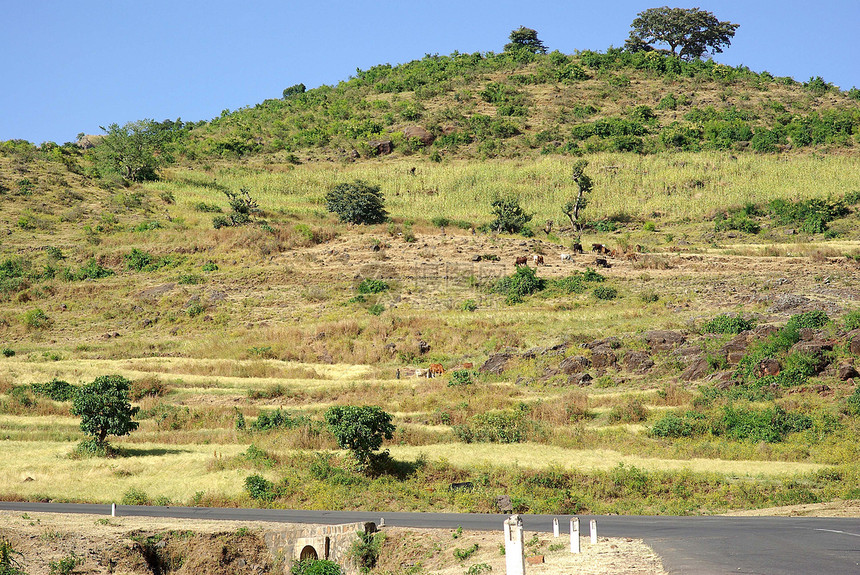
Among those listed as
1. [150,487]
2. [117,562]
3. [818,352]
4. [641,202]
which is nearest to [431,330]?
[818,352]

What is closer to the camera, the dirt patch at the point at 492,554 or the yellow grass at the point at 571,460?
the dirt patch at the point at 492,554

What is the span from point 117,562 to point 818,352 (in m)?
25.2

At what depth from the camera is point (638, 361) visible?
3612 cm

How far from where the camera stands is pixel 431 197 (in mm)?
75000

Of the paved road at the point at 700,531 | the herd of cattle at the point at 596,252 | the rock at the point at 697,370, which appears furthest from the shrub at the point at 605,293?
the paved road at the point at 700,531

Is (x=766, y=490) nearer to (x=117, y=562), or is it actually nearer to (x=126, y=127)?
(x=117, y=562)

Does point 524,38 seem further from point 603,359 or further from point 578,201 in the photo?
point 603,359

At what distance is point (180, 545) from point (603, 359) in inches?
858

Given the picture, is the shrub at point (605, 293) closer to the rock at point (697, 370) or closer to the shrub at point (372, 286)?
the shrub at point (372, 286)

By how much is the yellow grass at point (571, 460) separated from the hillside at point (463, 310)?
157 mm

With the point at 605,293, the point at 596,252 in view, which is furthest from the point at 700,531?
the point at 596,252

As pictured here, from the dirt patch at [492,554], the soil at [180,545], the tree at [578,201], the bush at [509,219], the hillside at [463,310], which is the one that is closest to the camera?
the dirt patch at [492,554]

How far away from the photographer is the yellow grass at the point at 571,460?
80.3 feet

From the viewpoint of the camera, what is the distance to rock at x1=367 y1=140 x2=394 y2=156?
297ft
